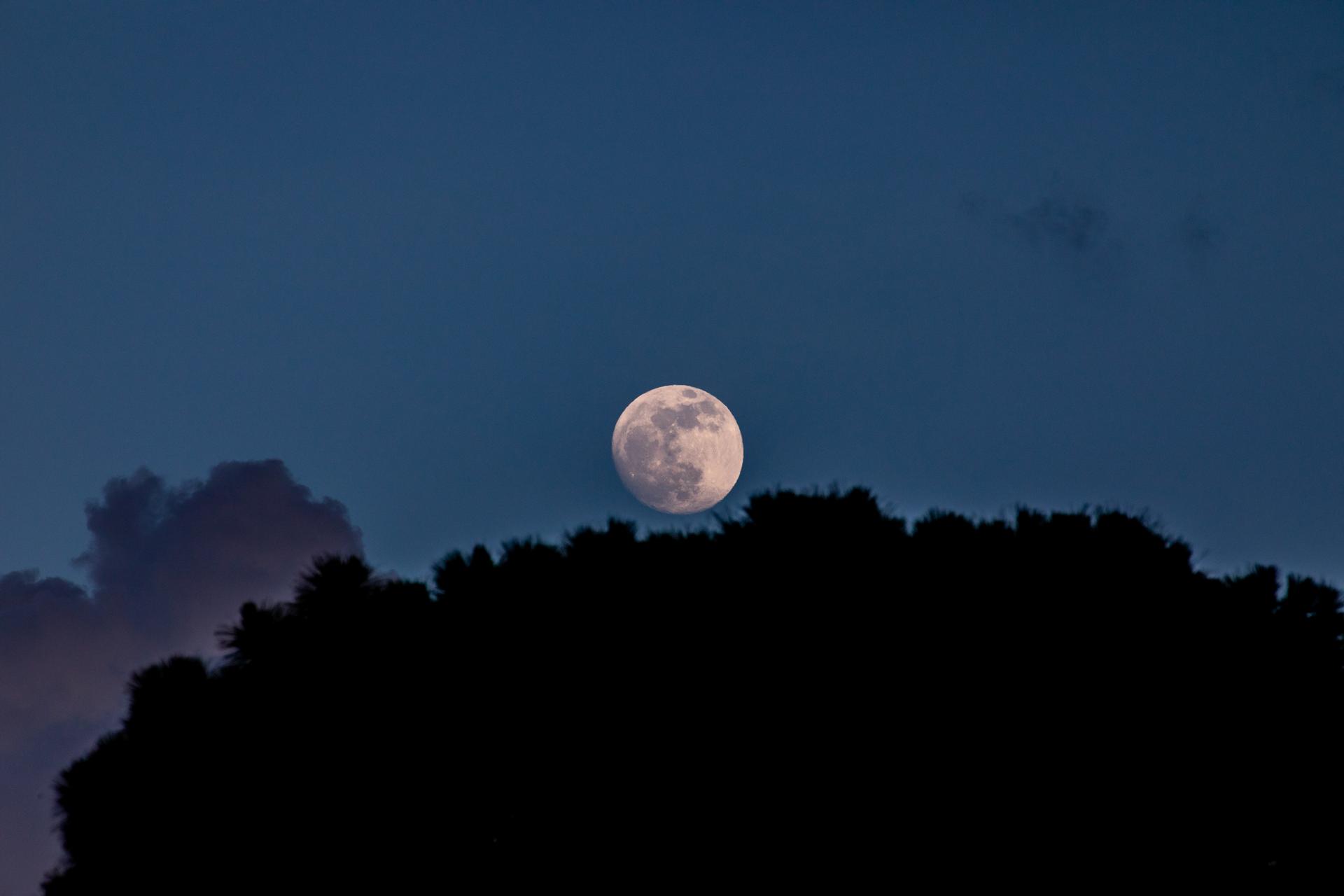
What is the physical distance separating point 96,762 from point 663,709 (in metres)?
11.0

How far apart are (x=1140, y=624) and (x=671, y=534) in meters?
9.24

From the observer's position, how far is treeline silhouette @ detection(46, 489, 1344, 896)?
18.6 m

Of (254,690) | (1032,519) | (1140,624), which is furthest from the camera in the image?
(1032,519)

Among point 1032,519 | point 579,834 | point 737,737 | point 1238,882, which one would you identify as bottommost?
point 1238,882

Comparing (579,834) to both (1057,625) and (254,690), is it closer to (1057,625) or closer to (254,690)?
(254,690)

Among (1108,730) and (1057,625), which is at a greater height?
(1057,625)

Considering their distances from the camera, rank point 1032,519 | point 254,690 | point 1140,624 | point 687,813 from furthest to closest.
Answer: point 1032,519 → point 1140,624 → point 254,690 → point 687,813

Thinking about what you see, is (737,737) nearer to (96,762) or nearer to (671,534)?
(671,534)

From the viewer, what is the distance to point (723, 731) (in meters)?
19.2

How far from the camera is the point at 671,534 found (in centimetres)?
2192

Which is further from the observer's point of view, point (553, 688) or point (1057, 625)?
point (1057, 625)

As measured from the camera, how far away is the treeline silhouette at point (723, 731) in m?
18.6

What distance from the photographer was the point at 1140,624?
70.7ft

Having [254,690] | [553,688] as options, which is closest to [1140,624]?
[553,688]
